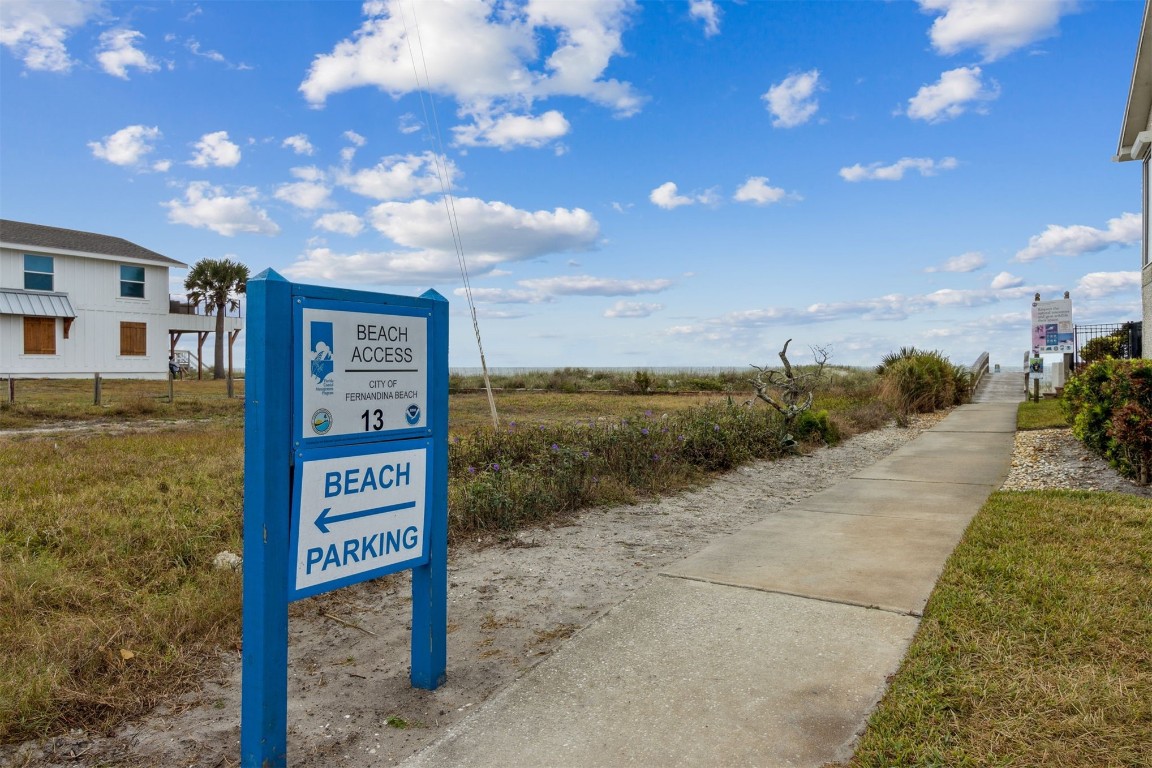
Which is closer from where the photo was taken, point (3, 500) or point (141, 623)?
point (141, 623)

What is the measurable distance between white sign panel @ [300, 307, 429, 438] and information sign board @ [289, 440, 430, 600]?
11 centimetres

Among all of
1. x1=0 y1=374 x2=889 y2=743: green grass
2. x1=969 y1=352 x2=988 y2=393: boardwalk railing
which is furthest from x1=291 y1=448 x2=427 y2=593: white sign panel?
x1=969 y1=352 x2=988 y2=393: boardwalk railing

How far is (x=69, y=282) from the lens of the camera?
2723 centimetres

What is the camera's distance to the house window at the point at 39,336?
2555 cm

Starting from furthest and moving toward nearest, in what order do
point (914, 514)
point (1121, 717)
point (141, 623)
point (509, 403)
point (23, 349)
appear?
1. point (23, 349)
2. point (509, 403)
3. point (914, 514)
4. point (141, 623)
5. point (1121, 717)

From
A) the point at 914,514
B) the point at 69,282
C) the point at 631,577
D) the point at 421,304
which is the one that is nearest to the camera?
Result: the point at 421,304

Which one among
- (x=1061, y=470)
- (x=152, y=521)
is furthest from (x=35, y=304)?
(x=1061, y=470)

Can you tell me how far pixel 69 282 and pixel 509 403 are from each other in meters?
17.9

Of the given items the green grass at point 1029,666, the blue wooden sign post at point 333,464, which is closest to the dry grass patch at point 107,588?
the blue wooden sign post at point 333,464

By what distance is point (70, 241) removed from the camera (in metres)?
28.2

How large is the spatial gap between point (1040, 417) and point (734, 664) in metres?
14.9

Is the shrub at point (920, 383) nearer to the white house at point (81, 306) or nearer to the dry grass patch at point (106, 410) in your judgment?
the dry grass patch at point (106, 410)

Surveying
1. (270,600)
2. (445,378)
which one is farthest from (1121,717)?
(270,600)

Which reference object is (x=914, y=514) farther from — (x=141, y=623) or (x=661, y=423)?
(x=141, y=623)
